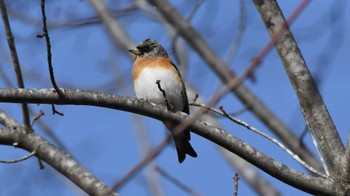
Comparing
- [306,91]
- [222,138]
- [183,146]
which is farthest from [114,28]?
[222,138]

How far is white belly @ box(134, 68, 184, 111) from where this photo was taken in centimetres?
475

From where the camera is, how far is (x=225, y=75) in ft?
19.2

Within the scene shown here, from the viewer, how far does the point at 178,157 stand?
4832mm

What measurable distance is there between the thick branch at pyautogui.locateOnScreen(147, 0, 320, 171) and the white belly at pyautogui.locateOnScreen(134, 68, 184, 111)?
524mm

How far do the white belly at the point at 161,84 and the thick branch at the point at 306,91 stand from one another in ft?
5.66

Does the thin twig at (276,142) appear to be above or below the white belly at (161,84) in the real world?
below

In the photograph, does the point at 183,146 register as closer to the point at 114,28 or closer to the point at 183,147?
the point at 183,147

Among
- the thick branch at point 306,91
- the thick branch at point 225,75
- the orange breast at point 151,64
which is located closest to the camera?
the thick branch at point 306,91

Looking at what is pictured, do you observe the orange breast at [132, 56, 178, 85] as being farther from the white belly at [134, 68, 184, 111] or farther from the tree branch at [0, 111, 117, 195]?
the tree branch at [0, 111, 117, 195]

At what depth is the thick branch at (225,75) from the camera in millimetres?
5306

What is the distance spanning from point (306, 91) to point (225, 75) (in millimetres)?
2798

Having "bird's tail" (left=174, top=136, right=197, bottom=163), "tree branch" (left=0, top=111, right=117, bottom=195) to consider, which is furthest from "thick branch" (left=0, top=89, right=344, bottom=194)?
Result: "bird's tail" (left=174, top=136, right=197, bottom=163)

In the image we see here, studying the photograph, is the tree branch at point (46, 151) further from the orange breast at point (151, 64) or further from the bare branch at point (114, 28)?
the bare branch at point (114, 28)

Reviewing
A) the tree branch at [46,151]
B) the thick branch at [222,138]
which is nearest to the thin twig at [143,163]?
the thick branch at [222,138]
